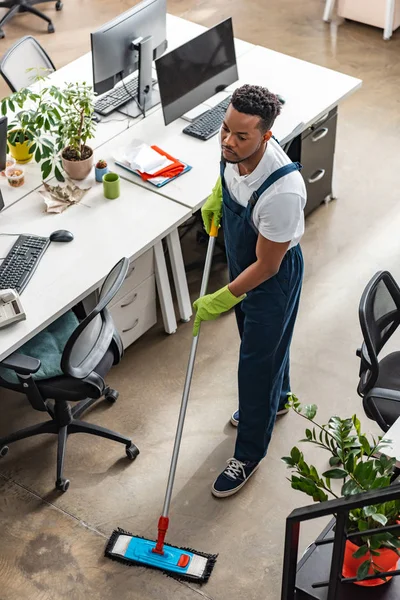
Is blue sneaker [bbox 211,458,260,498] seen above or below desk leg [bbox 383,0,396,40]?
below

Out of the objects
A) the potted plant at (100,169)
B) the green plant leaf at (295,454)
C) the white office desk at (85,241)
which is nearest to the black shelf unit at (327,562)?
the green plant leaf at (295,454)

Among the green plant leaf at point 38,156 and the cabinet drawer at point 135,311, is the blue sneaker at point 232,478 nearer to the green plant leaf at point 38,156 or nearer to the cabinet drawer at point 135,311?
the cabinet drawer at point 135,311

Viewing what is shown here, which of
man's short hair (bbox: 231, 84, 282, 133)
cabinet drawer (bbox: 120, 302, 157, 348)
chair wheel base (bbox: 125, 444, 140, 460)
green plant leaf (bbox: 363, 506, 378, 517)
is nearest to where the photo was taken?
green plant leaf (bbox: 363, 506, 378, 517)

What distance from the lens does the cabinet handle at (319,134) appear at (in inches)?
177

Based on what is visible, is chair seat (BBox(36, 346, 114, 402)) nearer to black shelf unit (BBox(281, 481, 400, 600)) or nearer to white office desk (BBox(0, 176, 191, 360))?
white office desk (BBox(0, 176, 191, 360))

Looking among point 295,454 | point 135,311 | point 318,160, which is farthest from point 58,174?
point 295,454

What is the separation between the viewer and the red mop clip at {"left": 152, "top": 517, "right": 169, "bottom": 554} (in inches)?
125

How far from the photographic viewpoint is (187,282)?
14.7ft

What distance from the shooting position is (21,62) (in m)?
4.54

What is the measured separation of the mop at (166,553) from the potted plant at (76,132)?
90 centimetres

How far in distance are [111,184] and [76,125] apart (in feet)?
1.00

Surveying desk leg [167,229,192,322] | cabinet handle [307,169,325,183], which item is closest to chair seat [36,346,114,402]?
desk leg [167,229,192,322]

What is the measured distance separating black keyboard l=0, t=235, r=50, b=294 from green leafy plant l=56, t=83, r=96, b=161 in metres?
0.49

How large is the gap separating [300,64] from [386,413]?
2.36 m
